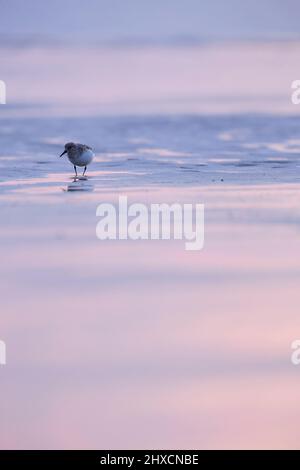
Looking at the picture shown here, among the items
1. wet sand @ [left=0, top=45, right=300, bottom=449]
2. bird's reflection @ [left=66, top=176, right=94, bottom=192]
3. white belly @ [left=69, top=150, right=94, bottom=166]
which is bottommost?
wet sand @ [left=0, top=45, right=300, bottom=449]

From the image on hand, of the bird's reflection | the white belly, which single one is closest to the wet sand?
the bird's reflection

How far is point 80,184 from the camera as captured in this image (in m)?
13.3

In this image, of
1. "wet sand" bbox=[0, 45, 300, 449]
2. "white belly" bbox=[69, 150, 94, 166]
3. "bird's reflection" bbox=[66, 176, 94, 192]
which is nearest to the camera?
"wet sand" bbox=[0, 45, 300, 449]

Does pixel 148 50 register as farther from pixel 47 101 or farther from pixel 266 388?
pixel 266 388

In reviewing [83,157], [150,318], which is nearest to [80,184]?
[83,157]

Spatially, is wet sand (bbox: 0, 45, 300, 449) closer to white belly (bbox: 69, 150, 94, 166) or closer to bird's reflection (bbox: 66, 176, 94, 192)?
bird's reflection (bbox: 66, 176, 94, 192)

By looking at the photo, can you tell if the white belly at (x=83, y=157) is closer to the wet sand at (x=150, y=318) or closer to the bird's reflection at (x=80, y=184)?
the bird's reflection at (x=80, y=184)

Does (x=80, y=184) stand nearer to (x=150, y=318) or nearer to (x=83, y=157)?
(x=83, y=157)

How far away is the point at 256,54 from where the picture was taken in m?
41.4

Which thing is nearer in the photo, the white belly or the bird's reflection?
the bird's reflection

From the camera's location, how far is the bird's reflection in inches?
505

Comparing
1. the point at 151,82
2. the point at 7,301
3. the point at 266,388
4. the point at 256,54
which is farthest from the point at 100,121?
the point at 256,54

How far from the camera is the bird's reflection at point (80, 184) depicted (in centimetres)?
1282

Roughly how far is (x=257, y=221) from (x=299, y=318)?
2.99 metres
